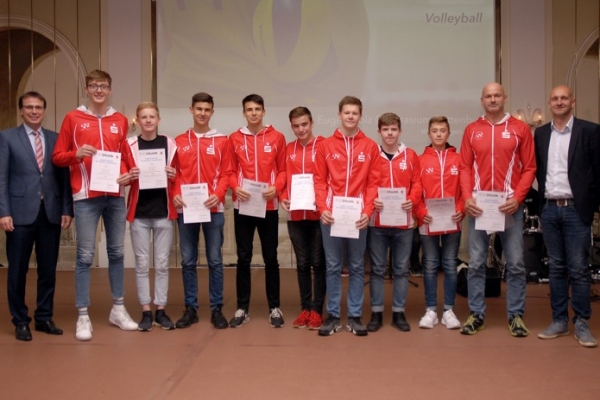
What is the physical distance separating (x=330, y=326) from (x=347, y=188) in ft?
3.34

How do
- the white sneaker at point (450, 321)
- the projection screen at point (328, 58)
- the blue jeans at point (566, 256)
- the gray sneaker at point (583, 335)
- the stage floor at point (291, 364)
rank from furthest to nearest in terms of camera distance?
the projection screen at point (328, 58) < the white sneaker at point (450, 321) < the blue jeans at point (566, 256) < the gray sneaker at point (583, 335) < the stage floor at point (291, 364)

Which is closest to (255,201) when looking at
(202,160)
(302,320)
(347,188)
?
(202,160)

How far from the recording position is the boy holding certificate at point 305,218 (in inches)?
183

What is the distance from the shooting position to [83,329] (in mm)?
4480

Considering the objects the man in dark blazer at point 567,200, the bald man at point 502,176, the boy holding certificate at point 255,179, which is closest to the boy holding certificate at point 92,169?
the boy holding certificate at point 255,179

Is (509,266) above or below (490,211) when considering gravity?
below

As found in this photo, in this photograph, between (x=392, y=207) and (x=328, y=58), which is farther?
(x=328, y=58)

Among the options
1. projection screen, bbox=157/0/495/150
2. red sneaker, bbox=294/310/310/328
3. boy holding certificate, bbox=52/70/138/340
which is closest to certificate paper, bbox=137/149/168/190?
boy holding certificate, bbox=52/70/138/340

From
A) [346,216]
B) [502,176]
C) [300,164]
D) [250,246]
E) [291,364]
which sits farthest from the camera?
[250,246]

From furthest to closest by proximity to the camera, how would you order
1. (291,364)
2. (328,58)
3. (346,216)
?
(328,58) < (346,216) < (291,364)

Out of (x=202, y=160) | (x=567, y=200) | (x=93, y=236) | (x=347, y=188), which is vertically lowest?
(x=93, y=236)

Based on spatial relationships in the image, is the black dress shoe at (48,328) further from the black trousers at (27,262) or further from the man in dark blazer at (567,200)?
the man in dark blazer at (567,200)

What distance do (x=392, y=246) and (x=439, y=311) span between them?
1.04 m

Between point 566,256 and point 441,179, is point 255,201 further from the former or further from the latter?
point 566,256
